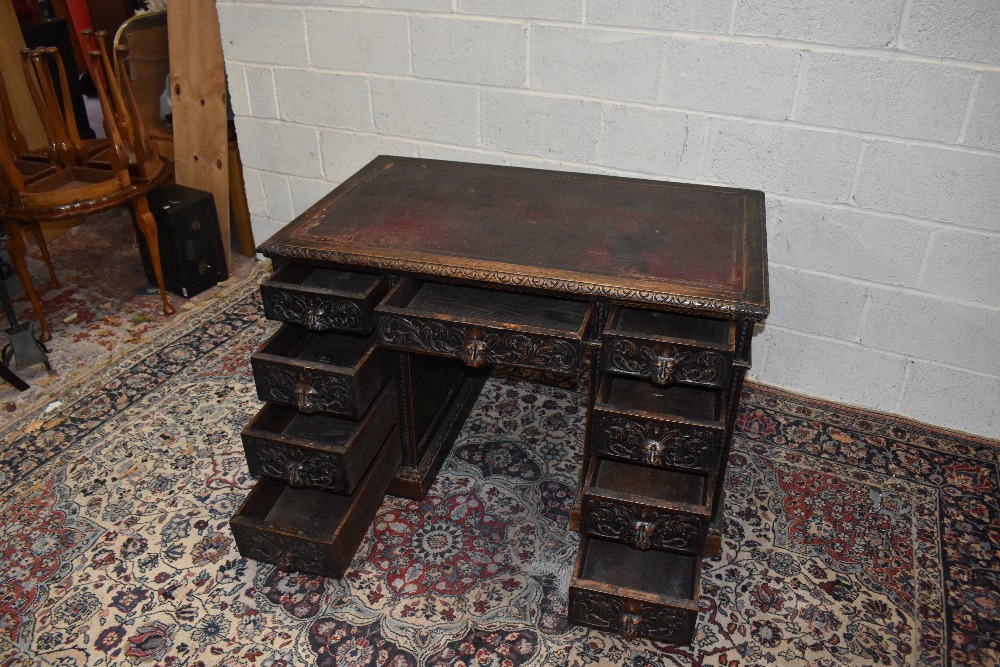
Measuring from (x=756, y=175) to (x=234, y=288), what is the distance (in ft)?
6.95

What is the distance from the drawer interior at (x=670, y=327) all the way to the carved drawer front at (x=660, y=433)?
138mm

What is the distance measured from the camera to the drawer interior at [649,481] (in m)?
1.83

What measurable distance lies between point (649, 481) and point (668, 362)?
1.23ft

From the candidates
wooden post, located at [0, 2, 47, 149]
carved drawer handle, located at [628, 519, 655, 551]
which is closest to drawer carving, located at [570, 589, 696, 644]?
carved drawer handle, located at [628, 519, 655, 551]

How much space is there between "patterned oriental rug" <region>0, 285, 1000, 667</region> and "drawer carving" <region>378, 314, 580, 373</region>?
0.55 meters

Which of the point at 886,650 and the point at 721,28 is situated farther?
the point at 721,28

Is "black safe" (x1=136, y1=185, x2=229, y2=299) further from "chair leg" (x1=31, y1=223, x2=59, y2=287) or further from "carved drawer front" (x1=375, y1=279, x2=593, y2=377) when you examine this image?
"carved drawer front" (x1=375, y1=279, x2=593, y2=377)

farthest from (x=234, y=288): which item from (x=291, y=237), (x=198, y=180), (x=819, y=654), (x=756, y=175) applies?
(x=819, y=654)

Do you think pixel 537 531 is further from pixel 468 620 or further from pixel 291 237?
pixel 291 237

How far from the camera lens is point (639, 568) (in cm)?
184

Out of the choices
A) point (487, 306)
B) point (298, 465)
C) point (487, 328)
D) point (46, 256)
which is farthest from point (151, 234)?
point (487, 328)

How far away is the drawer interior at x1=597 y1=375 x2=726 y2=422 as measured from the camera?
1.80 metres

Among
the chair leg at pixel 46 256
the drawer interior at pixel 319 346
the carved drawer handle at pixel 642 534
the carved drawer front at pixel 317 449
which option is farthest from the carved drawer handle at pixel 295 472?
the chair leg at pixel 46 256

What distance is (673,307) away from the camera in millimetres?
1686
